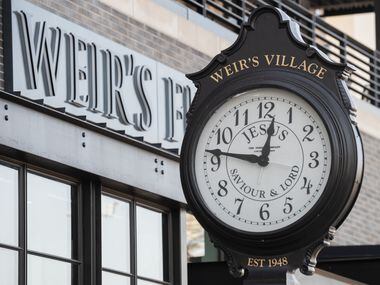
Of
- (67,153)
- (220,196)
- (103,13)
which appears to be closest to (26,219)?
(67,153)

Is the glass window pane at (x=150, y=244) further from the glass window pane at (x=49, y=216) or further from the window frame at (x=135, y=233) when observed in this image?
the glass window pane at (x=49, y=216)

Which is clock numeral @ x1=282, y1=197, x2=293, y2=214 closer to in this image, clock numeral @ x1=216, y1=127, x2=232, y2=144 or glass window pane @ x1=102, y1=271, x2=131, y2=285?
clock numeral @ x1=216, y1=127, x2=232, y2=144

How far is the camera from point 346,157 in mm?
6730

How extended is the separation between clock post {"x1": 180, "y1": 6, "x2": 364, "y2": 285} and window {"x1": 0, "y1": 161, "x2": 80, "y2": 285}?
4445 millimetres

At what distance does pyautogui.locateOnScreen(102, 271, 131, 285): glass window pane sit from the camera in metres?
12.7

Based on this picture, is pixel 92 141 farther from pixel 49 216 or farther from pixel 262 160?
pixel 262 160

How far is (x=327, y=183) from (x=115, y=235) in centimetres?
647

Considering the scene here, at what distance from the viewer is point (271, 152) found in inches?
275

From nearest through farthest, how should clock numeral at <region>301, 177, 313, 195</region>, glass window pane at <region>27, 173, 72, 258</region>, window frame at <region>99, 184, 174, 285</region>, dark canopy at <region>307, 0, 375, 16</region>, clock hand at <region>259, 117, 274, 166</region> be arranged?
1. clock numeral at <region>301, 177, 313, 195</region>
2. clock hand at <region>259, 117, 274, 166</region>
3. glass window pane at <region>27, 173, 72, 258</region>
4. window frame at <region>99, 184, 174, 285</region>
5. dark canopy at <region>307, 0, 375, 16</region>

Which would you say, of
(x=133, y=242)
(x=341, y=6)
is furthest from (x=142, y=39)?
(x=341, y=6)

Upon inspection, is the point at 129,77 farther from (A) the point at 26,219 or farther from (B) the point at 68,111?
(A) the point at 26,219

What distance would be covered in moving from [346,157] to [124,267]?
260 inches

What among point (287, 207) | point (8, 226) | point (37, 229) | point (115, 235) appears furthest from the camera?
point (115, 235)

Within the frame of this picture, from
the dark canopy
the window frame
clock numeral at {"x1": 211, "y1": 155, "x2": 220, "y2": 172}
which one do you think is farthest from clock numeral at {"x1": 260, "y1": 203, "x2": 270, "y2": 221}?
the dark canopy
